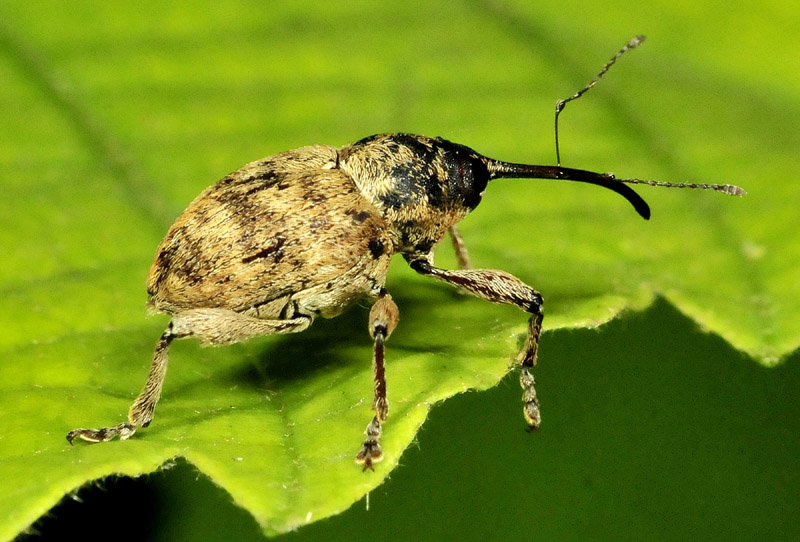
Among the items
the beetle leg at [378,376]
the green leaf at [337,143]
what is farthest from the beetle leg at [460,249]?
the beetle leg at [378,376]

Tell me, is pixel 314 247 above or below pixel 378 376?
above

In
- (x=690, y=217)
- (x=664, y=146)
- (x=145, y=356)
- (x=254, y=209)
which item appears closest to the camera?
(x=254, y=209)

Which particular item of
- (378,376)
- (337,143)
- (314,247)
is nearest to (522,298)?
(378,376)

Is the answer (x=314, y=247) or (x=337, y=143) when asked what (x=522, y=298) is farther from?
(x=337, y=143)

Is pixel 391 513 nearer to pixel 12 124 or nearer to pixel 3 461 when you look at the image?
pixel 3 461

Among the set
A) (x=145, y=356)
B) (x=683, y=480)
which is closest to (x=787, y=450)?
(x=683, y=480)

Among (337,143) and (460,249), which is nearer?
(460,249)

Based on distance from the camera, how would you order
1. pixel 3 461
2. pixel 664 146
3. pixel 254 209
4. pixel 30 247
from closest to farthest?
1. pixel 3 461
2. pixel 254 209
3. pixel 30 247
4. pixel 664 146
